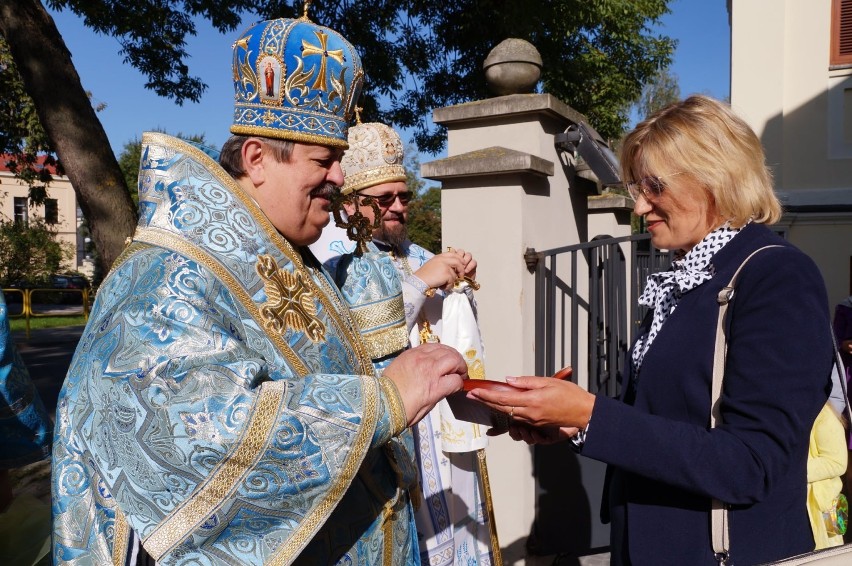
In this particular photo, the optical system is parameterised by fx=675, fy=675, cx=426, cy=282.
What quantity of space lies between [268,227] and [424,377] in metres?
0.59

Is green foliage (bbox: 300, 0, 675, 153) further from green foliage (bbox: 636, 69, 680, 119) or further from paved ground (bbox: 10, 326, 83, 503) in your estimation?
green foliage (bbox: 636, 69, 680, 119)

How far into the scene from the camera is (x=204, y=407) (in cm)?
135

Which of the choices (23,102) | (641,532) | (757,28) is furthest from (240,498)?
(23,102)

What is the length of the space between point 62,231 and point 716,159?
167 ft

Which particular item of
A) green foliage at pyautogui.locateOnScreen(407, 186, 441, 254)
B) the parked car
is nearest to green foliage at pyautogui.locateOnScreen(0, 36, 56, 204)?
green foliage at pyautogui.locateOnScreen(407, 186, 441, 254)

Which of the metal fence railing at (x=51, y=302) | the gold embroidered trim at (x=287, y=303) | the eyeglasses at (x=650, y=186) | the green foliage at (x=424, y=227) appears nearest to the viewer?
the gold embroidered trim at (x=287, y=303)

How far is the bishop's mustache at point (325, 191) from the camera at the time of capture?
1875mm

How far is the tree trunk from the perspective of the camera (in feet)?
16.6

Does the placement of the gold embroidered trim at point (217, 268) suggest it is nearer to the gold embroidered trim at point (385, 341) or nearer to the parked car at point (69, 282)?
the gold embroidered trim at point (385, 341)

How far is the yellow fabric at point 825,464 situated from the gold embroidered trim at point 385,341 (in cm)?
157

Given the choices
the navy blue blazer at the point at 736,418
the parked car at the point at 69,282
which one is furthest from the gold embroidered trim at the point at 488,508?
the parked car at the point at 69,282

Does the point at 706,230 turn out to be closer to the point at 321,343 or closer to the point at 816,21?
the point at 321,343

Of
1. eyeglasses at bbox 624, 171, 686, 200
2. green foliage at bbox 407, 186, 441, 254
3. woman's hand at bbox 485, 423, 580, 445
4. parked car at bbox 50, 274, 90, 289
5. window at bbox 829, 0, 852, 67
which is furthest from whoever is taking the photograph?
parked car at bbox 50, 274, 90, 289

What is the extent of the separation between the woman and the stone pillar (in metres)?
1.99
